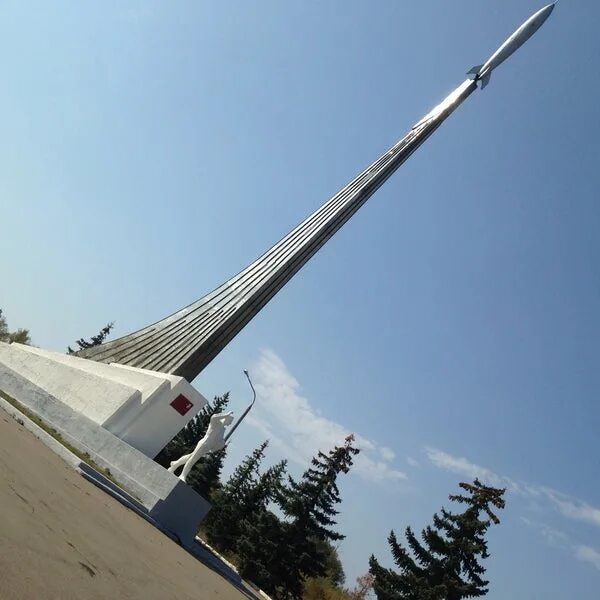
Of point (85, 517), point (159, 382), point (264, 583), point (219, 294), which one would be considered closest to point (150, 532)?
point (85, 517)

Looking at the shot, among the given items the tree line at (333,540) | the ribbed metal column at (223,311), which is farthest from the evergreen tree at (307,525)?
the ribbed metal column at (223,311)

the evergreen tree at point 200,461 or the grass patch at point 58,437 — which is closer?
the grass patch at point 58,437

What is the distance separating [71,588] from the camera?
2.38 metres

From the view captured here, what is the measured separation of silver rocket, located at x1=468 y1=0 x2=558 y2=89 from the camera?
16562mm

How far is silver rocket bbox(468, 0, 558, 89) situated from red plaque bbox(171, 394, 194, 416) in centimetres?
1441

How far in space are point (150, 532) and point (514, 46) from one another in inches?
→ 732

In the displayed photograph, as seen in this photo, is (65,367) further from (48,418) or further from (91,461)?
(91,461)

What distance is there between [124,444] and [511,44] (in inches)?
689

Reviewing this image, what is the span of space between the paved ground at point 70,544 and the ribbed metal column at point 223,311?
13.7ft

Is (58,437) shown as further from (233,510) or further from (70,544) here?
(233,510)

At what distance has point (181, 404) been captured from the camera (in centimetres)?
853

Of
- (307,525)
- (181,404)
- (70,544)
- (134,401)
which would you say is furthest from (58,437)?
(307,525)

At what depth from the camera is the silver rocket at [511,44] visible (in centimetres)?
1656

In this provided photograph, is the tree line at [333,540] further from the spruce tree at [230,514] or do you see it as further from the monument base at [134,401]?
the monument base at [134,401]
